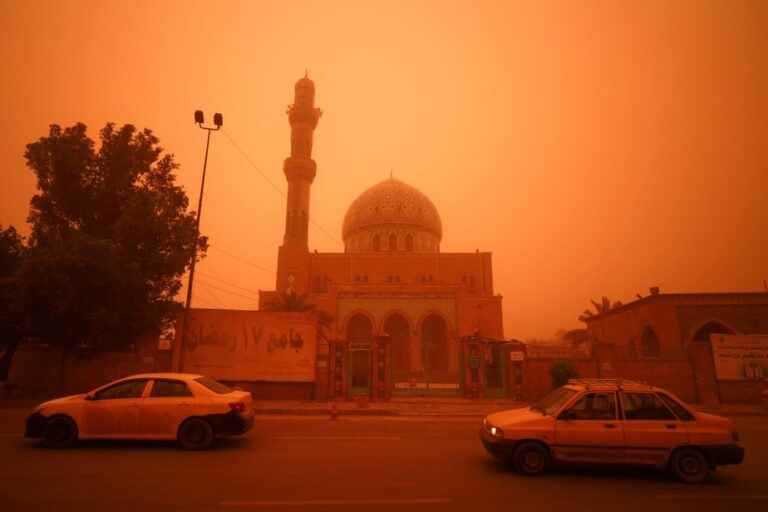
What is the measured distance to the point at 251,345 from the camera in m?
16.9

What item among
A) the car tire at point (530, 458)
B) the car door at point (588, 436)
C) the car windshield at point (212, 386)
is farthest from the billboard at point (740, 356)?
the car windshield at point (212, 386)

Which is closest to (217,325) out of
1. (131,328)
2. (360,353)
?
(131,328)

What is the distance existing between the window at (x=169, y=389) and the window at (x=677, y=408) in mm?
7321

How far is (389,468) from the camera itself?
20.4 ft

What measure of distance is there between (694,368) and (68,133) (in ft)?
83.7

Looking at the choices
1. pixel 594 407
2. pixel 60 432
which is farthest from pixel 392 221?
pixel 594 407

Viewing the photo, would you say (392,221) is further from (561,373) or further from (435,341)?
(561,373)

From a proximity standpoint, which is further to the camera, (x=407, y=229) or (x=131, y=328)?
(x=407, y=229)

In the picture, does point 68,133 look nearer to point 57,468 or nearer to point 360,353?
point 360,353

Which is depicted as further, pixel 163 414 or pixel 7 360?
pixel 7 360

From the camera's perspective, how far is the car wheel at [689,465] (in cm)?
576

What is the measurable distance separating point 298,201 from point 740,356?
29523mm

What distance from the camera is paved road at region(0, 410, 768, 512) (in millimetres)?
4723

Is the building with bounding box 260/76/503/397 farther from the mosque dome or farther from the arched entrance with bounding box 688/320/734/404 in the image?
the arched entrance with bounding box 688/320/734/404
